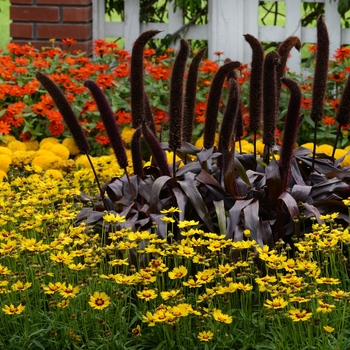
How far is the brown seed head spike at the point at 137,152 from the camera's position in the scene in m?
3.27

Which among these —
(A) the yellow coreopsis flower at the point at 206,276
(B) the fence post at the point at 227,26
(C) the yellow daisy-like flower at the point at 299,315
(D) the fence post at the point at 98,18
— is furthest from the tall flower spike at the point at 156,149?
(D) the fence post at the point at 98,18

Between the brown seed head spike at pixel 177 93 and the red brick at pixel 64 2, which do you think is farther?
the red brick at pixel 64 2

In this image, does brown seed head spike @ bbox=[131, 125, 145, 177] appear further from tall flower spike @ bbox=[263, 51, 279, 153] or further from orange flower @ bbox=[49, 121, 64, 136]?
orange flower @ bbox=[49, 121, 64, 136]

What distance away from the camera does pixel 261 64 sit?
343cm

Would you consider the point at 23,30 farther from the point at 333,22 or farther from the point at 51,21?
the point at 333,22

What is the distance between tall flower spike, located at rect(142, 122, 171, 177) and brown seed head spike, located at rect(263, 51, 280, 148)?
43 cm

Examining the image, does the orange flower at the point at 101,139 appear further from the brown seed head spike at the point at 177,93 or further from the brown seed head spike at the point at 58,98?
the brown seed head spike at the point at 177,93

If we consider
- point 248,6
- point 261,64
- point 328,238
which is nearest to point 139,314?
point 328,238

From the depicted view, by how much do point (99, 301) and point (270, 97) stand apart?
45.8 inches

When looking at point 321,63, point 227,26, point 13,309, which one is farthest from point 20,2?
point 13,309

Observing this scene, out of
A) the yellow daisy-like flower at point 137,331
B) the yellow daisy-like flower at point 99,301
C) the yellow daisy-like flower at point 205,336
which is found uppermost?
the yellow daisy-like flower at point 99,301

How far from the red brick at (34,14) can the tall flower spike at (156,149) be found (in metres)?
3.55

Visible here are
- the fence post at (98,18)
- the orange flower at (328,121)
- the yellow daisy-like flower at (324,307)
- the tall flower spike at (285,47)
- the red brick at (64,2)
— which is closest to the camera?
the yellow daisy-like flower at (324,307)

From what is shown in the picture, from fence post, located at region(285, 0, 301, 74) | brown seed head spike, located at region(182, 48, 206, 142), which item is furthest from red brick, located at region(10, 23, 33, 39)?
brown seed head spike, located at region(182, 48, 206, 142)
